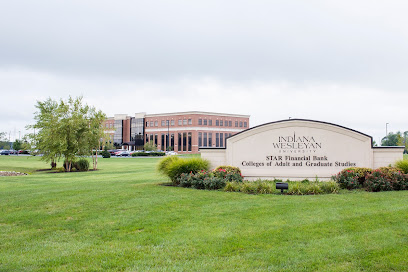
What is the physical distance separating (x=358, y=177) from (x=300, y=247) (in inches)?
290

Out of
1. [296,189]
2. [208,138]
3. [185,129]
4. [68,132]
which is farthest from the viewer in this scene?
[185,129]

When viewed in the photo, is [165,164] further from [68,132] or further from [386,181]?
[68,132]

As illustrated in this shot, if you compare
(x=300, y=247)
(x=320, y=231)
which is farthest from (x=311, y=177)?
(x=300, y=247)

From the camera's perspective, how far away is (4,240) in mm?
5930

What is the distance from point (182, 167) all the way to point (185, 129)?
83976 millimetres

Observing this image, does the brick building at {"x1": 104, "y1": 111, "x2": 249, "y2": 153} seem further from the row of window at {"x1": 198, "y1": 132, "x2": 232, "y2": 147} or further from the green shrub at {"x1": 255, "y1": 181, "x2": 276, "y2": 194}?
the green shrub at {"x1": 255, "y1": 181, "x2": 276, "y2": 194}

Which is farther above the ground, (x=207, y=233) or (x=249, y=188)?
(x=249, y=188)

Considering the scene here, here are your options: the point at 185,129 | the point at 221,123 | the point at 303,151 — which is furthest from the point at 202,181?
the point at 221,123

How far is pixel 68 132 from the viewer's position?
95.1 feet

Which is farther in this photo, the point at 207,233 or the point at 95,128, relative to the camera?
the point at 95,128

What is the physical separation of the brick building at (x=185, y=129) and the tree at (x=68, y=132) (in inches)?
2457

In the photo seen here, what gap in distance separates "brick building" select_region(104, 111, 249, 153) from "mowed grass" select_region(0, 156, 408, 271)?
83178 millimetres

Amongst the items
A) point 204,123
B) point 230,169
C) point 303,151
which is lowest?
point 230,169

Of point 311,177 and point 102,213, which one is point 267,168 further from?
point 102,213
